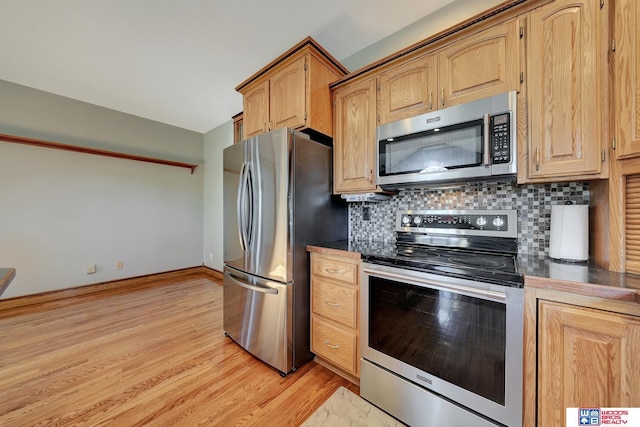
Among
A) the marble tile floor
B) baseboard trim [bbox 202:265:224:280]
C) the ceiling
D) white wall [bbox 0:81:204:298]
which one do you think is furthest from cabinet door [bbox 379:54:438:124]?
white wall [bbox 0:81:204:298]

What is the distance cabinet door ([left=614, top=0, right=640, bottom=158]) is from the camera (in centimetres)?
93

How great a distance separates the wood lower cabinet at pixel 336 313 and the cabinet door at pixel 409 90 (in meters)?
1.08

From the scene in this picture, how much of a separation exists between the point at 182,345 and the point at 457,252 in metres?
2.41

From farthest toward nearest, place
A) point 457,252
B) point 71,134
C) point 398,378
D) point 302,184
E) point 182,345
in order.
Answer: point 71,134 < point 182,345 < point 302,184 < point 457,252 < point 398,378

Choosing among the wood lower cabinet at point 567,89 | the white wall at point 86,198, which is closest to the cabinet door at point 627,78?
the wood lower cabinet at point 567,89

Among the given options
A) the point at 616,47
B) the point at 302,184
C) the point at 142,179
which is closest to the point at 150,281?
the point at 142,179

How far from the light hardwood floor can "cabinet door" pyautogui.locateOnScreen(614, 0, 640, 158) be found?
196cm

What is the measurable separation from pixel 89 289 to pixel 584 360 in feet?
16.2

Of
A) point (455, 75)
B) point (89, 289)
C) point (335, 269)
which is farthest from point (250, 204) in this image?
point (89, 289)

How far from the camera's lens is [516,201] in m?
1.44

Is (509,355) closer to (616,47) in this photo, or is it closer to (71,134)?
(616,47)

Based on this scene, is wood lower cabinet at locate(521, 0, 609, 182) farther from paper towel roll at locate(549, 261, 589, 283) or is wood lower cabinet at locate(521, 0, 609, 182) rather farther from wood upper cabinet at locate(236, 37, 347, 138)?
wood upper cabinet at locate(236, 37, 347, 138)

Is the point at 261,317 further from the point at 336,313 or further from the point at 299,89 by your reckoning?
the point at 299,89

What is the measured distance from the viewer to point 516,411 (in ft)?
3.23
